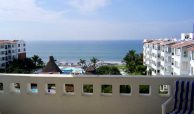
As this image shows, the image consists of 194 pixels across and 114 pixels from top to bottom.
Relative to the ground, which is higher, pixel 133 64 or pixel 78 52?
pixel 78 52

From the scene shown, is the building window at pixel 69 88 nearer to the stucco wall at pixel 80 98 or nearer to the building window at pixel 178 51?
the stucco wall at pixel 80 98

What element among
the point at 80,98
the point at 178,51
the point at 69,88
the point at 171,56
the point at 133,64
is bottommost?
the point at 133,64

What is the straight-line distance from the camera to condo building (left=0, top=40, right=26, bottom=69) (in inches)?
2050

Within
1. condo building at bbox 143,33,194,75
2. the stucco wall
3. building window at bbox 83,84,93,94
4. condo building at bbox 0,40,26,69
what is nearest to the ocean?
condo building at bbox 0,40,26,69

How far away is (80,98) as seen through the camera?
13.9 feet

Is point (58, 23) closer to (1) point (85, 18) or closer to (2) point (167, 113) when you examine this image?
(1) point (85, 18)

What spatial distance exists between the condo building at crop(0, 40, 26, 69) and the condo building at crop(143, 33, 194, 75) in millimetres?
25854

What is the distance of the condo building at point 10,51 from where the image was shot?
171 feet

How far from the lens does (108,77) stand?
4.06m

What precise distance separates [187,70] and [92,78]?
30.1 m

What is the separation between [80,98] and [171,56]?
117 feet

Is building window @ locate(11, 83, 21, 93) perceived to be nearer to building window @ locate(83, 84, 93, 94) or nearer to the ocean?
building window @ locate(83, 84, 93, 94)

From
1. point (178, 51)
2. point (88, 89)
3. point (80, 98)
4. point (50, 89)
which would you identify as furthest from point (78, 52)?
point (80, 98)

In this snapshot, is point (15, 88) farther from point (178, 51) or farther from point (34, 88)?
point (178, 51)
